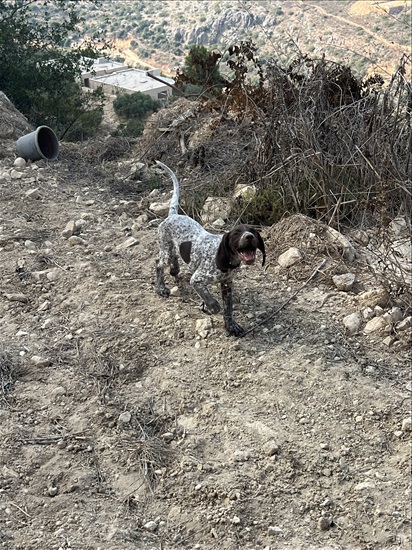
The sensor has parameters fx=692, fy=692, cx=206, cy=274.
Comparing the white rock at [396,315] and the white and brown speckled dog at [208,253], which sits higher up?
the white and brown speckled dog at [208,253]

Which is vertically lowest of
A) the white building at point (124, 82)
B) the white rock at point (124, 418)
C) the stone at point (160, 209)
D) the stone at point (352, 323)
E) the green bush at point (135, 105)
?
the white building at point (124, 82)

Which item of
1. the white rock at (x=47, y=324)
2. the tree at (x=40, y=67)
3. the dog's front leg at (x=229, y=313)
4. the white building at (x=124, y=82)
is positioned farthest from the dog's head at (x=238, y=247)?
the white building at (x=124, y=82)

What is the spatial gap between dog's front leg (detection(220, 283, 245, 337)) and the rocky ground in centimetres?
8

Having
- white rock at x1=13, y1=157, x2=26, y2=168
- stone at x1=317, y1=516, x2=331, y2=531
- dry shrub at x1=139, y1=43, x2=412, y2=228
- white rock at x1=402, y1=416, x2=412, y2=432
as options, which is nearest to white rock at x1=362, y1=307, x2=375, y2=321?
dry shrub at x1=139, y1=43, x2=412, y2=228

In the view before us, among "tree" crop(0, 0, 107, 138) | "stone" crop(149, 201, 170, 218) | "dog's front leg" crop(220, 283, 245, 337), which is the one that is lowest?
"tree" crop(0, 0, 107, 138)

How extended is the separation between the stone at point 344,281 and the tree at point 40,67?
25.7 ft

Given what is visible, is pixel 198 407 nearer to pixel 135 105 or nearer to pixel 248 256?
pixel 248 256

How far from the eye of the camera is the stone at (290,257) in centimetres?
544

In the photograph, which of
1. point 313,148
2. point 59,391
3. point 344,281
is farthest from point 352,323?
point 59,391

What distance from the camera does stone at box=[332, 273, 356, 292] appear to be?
16.8 ft

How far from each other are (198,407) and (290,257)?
5.83 ft

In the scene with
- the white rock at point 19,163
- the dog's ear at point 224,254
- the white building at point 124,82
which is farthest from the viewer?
the white building at point 124,82

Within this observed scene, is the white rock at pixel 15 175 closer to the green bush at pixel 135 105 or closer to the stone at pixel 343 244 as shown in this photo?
the stone at pixel 343 244

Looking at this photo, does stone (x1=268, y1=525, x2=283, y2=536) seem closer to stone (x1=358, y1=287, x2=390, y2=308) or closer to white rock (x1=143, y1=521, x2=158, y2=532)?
white rock (x1=143, y1=521, x2=158, y2=532)
